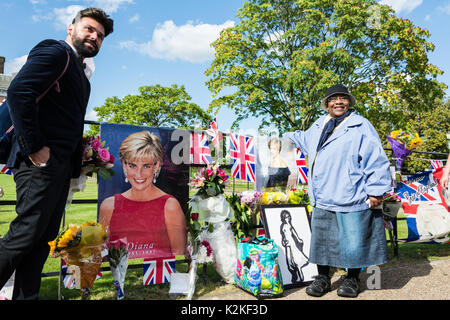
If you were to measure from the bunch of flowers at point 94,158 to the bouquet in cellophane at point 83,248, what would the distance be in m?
0.45

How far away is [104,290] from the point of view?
3006 millimetres

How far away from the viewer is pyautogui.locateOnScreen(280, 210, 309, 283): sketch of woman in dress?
331 centimetres

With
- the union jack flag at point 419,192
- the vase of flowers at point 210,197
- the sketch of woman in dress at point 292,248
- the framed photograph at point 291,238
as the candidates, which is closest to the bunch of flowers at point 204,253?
the vase of flowers at point 210,197

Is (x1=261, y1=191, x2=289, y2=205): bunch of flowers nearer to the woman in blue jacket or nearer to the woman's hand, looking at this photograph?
the woman in blue jacket

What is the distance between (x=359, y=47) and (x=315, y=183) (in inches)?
570

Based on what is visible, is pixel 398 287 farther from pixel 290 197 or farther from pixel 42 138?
pixel 42 138

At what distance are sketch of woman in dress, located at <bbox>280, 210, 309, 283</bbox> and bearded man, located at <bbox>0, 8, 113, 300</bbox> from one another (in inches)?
89.0

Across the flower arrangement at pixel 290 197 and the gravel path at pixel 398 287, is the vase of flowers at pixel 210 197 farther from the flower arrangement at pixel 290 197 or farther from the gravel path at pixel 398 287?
the gravel path at pixel 398 287

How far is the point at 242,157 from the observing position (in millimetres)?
3990

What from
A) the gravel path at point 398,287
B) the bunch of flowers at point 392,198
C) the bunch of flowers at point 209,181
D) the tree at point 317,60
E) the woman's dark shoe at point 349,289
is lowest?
the gravel path at point 398,287

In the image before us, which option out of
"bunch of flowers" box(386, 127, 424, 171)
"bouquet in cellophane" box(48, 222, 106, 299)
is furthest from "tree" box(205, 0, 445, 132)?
"bouquet in cellophane" box(48, 222, 106, 299)

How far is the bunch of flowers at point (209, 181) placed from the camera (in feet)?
10.8

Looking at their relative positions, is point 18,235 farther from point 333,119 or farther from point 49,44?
point 333,119

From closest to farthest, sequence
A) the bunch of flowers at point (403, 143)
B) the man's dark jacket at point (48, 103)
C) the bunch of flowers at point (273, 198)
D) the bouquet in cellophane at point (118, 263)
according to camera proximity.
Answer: the man's dark jacket at point (48, 103), the bouquet in cellophane at point (118, 263), the bunch of flowers at point (273, 198), the bunch of flowers at point (403, 143)
